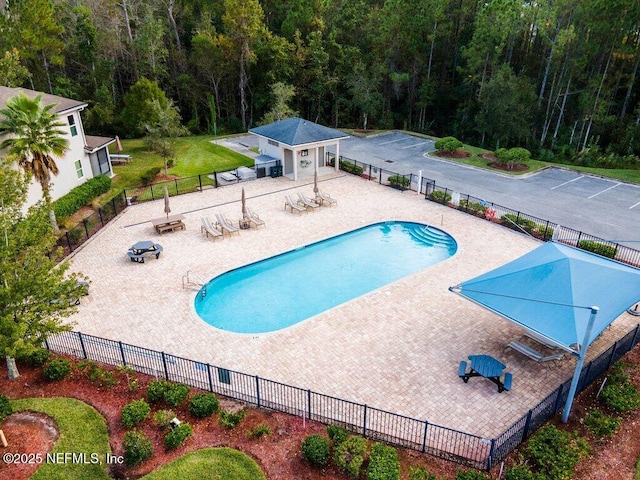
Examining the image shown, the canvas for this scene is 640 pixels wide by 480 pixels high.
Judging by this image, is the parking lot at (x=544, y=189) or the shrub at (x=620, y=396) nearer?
the shrub at (x=620, y=396)

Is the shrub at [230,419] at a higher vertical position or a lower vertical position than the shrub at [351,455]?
lower

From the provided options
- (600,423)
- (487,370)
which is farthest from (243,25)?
(600,423)

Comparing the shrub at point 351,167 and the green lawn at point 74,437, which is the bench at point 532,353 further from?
the shrub at point 351,167

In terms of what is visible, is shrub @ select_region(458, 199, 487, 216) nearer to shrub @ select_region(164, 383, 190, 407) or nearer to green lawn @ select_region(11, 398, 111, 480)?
shrub @ select_region(164, 383, 190, 407)

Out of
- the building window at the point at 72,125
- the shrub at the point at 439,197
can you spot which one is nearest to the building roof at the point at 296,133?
the shrub at the point at 439,197

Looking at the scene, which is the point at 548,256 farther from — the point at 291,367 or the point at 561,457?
the point at 291,367

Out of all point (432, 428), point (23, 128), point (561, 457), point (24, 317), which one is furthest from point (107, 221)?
point (561, 457)
